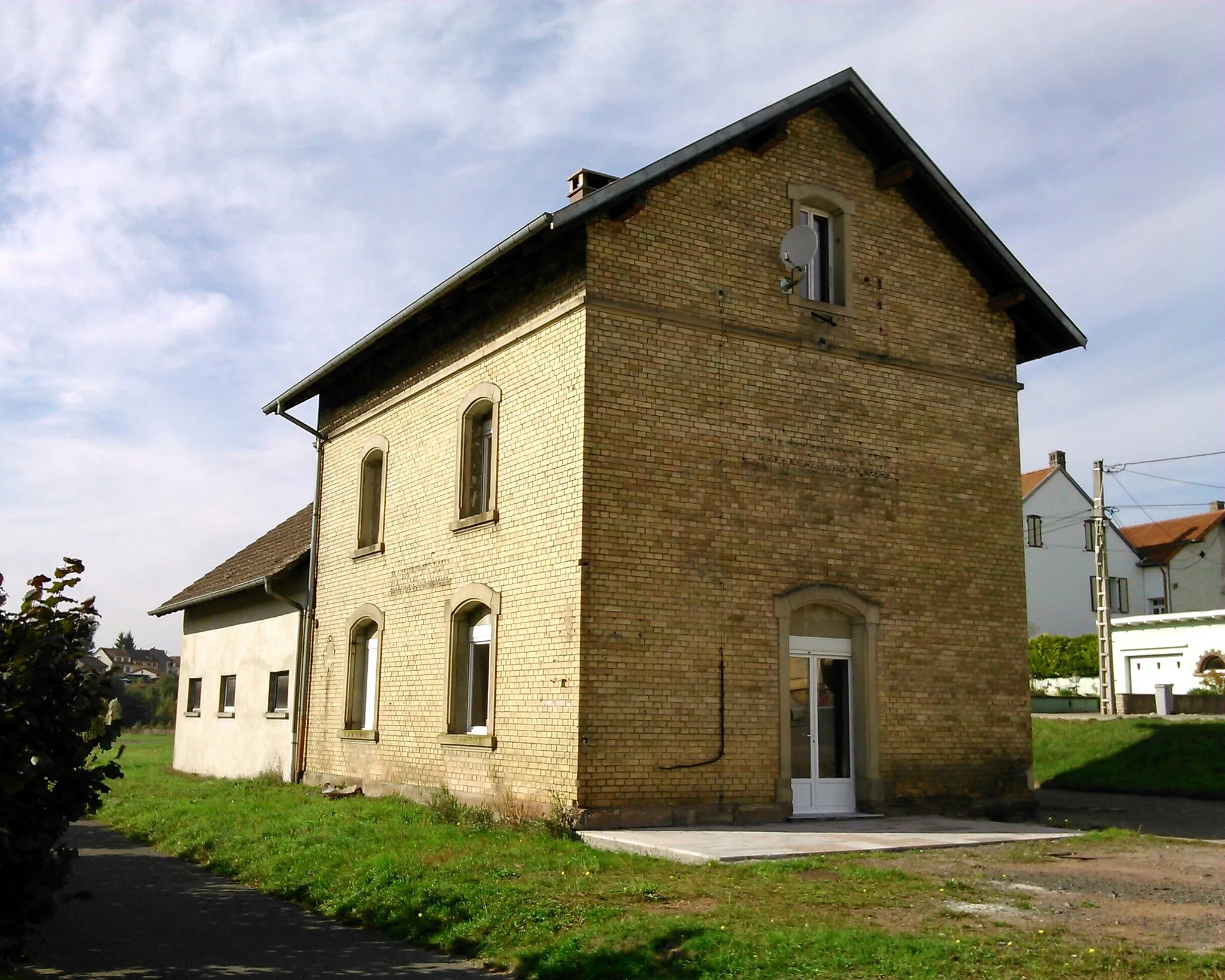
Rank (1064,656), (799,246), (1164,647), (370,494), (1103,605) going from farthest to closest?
1. (1064,656)
2. (1164,647)
3. (1103,605)
4. (370,494)
5. (799,246)

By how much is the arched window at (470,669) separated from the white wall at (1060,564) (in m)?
33.9

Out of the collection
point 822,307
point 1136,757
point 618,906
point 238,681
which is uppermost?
point 822,307

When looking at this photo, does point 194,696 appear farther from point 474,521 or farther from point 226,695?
point 474,521

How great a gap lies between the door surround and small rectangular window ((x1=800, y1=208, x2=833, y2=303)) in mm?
3777

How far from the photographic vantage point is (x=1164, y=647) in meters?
36.5

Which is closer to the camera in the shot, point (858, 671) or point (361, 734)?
point (858, 671)

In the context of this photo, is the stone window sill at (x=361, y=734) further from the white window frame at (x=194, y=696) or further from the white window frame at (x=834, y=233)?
the white window frame at (x=834, y=233)

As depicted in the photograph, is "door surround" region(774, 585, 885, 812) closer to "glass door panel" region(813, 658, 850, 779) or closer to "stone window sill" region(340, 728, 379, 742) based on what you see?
"glass door panel" region(813, 658, 850, 779)

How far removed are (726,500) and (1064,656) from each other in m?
30.1

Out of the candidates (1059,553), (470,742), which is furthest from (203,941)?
(1059,553)

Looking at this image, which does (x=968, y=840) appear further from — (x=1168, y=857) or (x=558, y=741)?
(x=558, y=741)

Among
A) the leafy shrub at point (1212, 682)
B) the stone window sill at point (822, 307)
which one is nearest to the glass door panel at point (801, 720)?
the stone window sill at point (822, 307)

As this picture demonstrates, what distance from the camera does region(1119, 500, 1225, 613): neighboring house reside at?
4822 cm

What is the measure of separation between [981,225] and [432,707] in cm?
954
